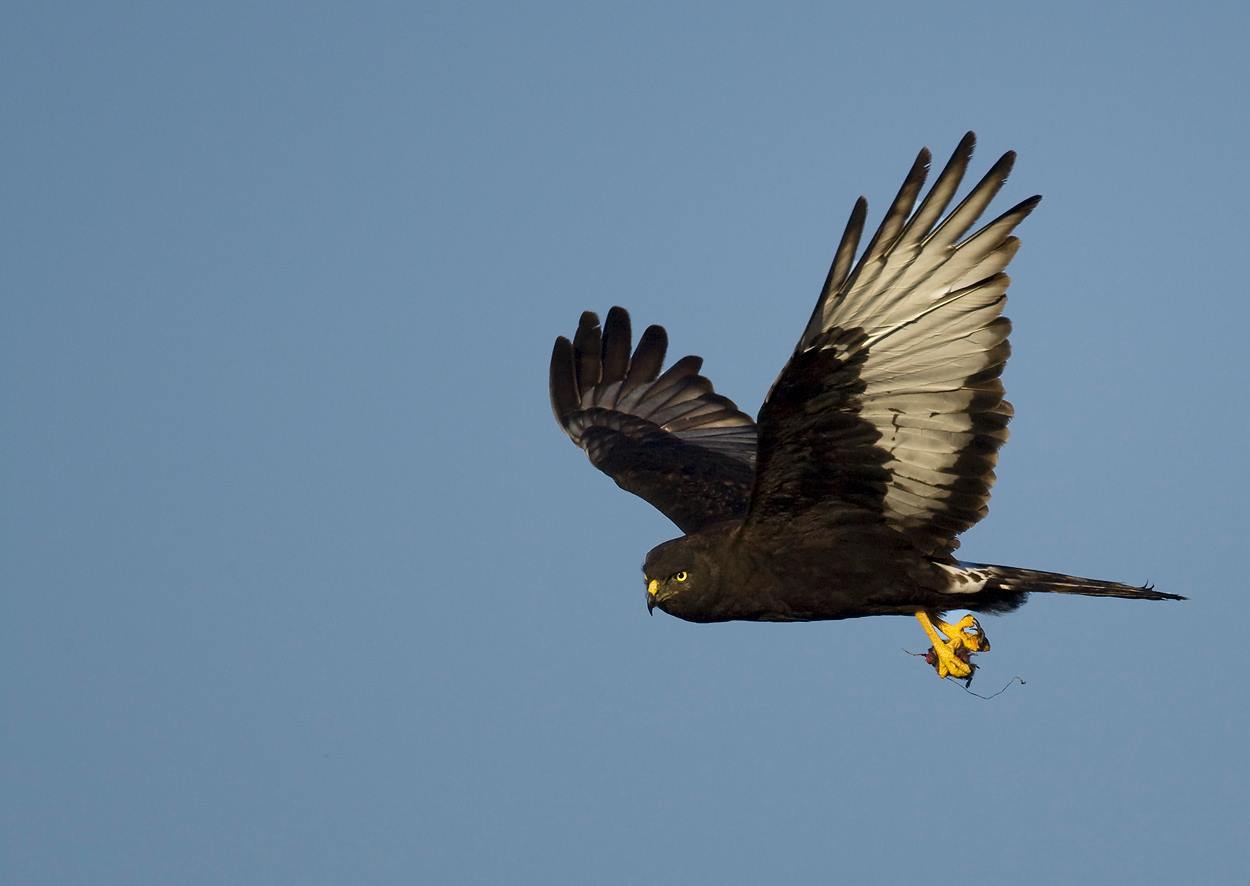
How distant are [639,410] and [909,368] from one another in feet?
18.0

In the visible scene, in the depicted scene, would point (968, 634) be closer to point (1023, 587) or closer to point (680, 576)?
point (1023, 587)

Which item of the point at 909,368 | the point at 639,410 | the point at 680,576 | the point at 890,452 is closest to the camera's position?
the point at 909,368

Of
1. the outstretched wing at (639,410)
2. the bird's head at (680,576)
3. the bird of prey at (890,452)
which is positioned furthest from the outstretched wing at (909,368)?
the outstretched wing at (639,410)

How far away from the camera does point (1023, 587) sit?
9609 mm

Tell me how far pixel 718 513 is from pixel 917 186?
3.96 meters

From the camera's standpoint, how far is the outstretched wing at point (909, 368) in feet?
28.1

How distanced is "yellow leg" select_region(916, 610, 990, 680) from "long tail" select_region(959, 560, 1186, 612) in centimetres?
20

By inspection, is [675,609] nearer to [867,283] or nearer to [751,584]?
[751,584]

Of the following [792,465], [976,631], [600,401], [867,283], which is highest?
[600,401]

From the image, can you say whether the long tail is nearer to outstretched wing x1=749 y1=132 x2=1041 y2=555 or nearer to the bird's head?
outstretched wing x1=749 y1=132 x2=1041 y2=555

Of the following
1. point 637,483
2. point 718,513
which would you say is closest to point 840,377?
point 718,513

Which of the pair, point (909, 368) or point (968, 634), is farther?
point (968, 634)

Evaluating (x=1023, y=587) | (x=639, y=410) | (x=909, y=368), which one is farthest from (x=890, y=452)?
(x=639, y=410)

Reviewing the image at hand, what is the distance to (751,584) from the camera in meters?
9.99
